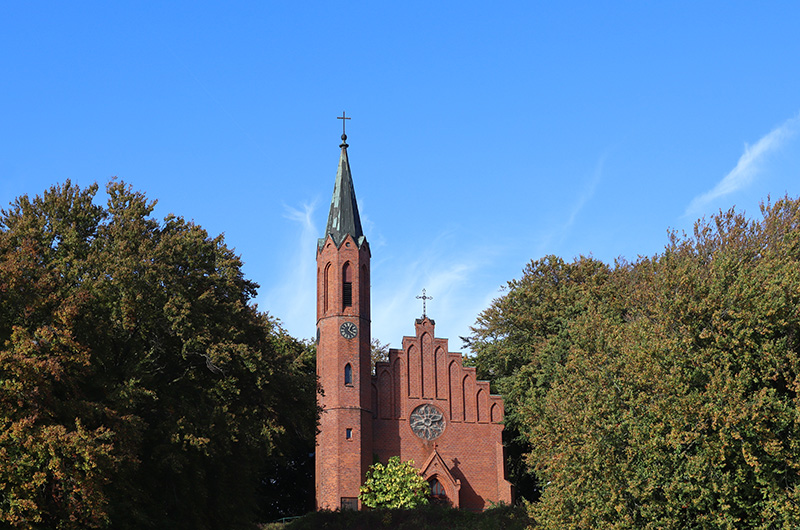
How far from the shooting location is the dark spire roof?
161ft

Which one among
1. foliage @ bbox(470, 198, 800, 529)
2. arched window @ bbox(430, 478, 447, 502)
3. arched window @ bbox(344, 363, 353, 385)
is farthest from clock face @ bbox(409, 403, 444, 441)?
foliage @ bbox(470, 198, 800, 529)

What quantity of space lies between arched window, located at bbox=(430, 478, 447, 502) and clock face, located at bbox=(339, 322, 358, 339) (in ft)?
27.8

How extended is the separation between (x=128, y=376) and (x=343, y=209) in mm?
26750

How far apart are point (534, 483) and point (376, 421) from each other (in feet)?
36.4

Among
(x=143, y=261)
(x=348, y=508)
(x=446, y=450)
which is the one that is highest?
(x=143, y=261)

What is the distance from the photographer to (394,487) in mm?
44406

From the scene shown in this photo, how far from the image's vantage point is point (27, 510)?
2064 centimetres

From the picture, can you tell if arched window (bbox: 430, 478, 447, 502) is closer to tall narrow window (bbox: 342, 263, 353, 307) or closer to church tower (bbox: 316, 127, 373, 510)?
church tower (bbox: 316, 127, 373, 510)

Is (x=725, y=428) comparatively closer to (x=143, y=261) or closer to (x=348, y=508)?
(x=143, y=261)

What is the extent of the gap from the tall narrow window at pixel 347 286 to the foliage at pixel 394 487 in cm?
846

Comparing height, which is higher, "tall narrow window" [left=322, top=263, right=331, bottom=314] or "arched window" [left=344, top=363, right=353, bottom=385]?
"tall narrow window" [left=322, top=263, right=331, bottom=314]

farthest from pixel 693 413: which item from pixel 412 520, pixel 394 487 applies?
pixel 394 487

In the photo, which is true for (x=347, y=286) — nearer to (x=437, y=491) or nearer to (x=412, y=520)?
(x=437, y=491)

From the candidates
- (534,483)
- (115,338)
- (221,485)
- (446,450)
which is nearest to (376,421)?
(446,450)
